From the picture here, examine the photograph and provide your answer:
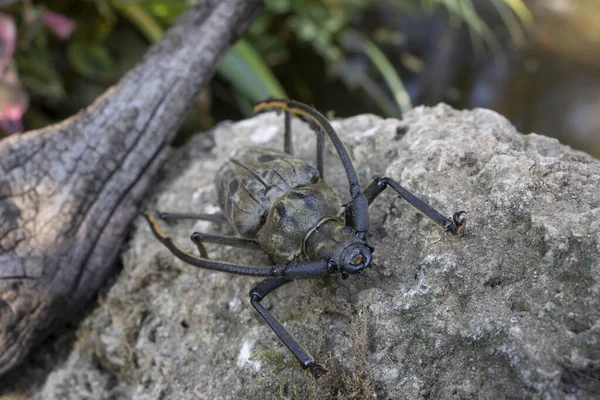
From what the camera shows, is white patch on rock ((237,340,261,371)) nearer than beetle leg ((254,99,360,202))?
Yes

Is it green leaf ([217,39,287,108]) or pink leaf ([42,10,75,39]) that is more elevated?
pink leaf ([42,10,75,39])

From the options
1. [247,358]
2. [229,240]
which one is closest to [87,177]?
[229,240]

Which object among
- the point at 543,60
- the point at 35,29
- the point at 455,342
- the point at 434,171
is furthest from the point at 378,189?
the point at 543,60

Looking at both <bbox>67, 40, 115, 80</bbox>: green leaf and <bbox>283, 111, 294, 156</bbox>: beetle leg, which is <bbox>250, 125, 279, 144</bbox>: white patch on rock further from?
<bbox>67, 40, 115, 80</bbox>: green leaf

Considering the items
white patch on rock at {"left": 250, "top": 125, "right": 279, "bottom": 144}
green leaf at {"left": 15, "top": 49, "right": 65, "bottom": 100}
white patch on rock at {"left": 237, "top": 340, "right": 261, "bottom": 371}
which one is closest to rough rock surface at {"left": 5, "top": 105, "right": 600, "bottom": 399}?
white patch on rock at {"left": 237, "top": 340, "right": 261, "bottom": 371}

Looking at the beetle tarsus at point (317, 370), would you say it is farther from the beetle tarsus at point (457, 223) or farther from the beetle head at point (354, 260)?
the beetle tarsus at point (457, 223)

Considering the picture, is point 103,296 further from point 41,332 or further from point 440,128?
point 440,128

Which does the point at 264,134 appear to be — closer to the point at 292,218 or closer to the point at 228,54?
the point at 292,218
